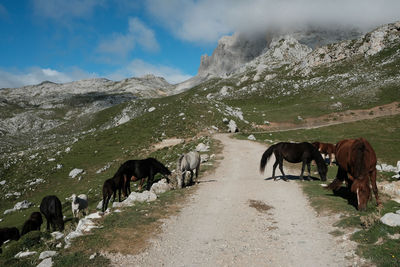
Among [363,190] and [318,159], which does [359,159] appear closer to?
[363,190]

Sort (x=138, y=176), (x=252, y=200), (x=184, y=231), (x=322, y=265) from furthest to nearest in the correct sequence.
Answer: (x=138, y=176), (x=252, y=200), (x=184, y=231), (x=322, y=265)

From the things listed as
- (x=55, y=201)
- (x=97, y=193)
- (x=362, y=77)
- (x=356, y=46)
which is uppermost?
(x=356, y=46)

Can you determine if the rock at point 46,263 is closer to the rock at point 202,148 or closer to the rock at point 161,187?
the rock at point 161,187

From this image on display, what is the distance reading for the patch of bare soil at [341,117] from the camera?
6031 cm

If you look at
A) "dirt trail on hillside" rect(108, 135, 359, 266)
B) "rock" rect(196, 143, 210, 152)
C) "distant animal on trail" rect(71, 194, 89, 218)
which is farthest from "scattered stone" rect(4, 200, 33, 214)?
"dirt trail on hillside" rect(108, 135, 359, 266)

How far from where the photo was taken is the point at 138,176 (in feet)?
60.4

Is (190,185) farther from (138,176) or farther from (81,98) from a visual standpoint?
(81,98)

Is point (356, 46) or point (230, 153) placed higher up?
point (356, 46)

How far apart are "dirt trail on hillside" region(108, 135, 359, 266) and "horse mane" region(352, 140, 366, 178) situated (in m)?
2.61

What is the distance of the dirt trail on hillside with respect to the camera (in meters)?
8.02

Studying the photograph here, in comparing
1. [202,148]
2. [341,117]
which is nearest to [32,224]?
[202,148]

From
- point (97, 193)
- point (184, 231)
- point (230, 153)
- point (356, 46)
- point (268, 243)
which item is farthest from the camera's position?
point (356, 46)

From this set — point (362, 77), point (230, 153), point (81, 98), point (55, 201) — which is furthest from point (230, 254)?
point (81, 98)

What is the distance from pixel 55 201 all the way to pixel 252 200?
46.1 feet
